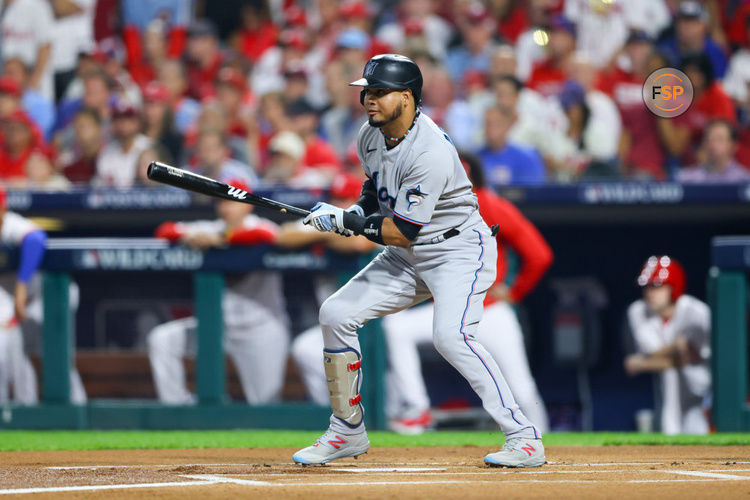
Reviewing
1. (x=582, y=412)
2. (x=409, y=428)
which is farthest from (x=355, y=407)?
(x=582, y=412)

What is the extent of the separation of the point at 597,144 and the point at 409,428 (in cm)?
283

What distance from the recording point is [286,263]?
282 inches

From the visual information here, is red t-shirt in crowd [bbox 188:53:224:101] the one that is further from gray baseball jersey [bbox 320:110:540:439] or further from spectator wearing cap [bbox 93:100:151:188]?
gray baseball jersey [bbox 320:110:540:439]

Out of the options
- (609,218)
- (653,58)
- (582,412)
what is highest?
(653,58)

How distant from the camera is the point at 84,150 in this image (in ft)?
31.0

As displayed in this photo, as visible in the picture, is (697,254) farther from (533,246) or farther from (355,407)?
(355,407)

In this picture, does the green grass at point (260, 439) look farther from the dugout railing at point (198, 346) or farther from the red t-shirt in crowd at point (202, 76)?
the red t-shirt in crowd at point (202, 76)

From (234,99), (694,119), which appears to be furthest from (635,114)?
(234,99)

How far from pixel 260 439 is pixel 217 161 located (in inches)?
110

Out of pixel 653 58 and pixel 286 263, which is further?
pixel 653 58

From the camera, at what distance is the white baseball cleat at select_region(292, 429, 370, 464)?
15.5 feet

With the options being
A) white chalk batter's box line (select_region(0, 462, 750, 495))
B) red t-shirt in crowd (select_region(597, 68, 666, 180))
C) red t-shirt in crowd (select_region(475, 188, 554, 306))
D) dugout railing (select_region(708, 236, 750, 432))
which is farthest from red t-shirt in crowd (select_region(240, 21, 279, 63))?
white chalk batter's box line (select_region(0, 462, 750, 495))

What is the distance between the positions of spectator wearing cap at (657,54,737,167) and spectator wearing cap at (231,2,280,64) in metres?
4.20

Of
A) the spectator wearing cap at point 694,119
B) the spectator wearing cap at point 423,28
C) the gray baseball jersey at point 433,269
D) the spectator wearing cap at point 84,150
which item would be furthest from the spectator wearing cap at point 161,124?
the gray baseball jersey at point 433,269
